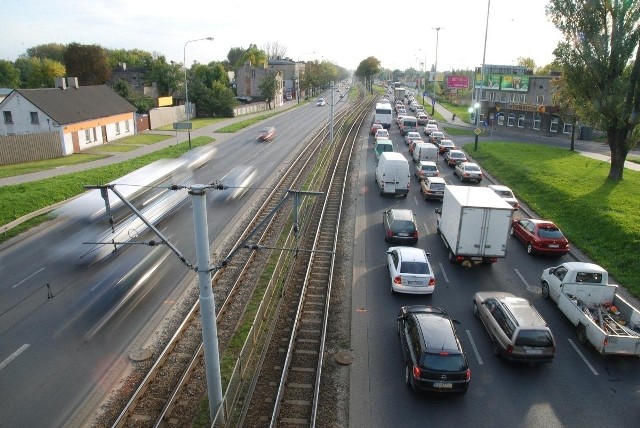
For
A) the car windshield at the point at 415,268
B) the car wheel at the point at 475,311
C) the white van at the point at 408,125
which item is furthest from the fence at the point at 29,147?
the white van at the point at 408,125

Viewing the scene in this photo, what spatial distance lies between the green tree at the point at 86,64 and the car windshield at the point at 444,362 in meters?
98.0

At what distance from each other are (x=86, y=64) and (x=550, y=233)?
313ft

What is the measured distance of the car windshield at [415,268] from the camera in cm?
1730

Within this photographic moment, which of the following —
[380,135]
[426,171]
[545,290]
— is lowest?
[545,290]

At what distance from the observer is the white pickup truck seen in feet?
44.4

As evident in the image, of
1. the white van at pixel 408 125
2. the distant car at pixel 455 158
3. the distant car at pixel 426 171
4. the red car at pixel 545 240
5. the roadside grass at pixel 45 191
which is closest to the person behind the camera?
the red car at pixel 545 240

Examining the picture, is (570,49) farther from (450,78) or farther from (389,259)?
(450,78)

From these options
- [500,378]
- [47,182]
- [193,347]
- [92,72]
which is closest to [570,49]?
[500,378]

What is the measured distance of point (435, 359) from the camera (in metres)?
12.0

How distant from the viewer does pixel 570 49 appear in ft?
102

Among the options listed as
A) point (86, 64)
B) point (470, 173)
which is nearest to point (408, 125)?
point (470, 173)

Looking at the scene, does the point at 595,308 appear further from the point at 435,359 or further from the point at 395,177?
the point at 395,177

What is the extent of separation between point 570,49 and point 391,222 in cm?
1952

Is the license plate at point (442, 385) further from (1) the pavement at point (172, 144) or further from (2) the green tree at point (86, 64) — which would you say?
(2) the green tree at point (86, 64)
